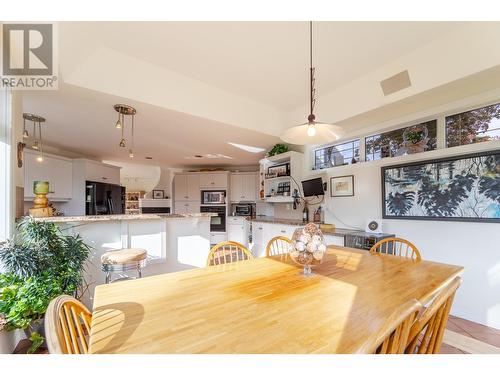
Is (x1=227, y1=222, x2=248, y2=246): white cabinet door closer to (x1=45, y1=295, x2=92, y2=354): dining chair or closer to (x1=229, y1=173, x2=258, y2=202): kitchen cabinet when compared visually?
(x1=229, y1=173, x2=258, y2=202): kitchen cabinet

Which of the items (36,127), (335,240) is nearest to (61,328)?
(335,240)

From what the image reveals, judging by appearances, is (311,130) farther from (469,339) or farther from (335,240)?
(469,339)

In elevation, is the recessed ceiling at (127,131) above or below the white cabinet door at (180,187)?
above

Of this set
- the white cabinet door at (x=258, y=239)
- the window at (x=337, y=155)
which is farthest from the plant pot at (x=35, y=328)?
the window at (x=337, y=155)

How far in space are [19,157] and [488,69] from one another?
406 centimetres

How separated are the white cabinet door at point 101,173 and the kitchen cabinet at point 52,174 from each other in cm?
31

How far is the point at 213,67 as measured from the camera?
2506mm

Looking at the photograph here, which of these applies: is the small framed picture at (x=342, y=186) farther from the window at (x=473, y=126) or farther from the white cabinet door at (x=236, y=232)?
the white cabinet door at (x=236, y=232)

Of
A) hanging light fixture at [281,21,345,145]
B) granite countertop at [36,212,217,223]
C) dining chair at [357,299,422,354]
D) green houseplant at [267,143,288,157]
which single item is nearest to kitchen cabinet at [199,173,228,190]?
green houseplant at [267,143,288,157]

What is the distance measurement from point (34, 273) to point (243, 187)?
4960 millimetres

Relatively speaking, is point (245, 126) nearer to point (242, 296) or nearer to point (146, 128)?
point (146, 128)

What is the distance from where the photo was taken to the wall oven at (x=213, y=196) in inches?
246

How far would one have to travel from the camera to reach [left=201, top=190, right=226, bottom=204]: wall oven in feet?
20.5
